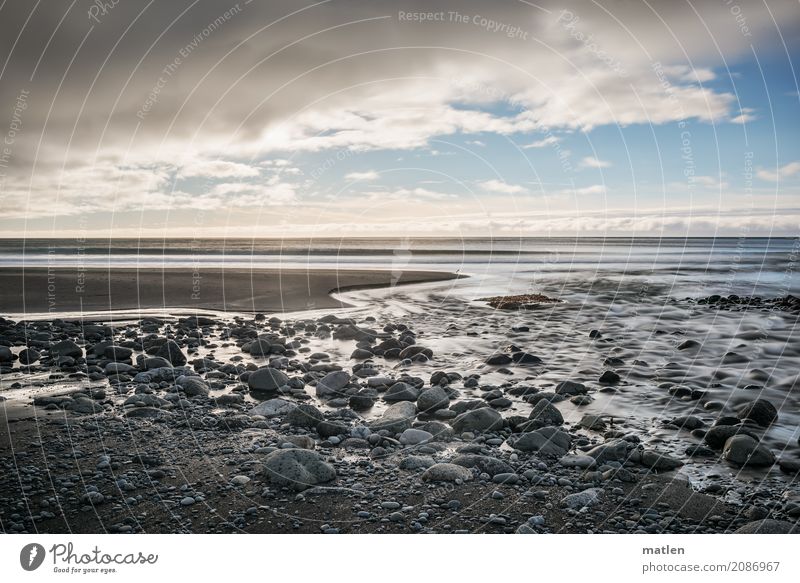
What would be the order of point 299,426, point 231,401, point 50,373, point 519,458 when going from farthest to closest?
point 50,373 < point 231,401 < point 299,426 < point 519,458

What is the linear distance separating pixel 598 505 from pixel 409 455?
254cm

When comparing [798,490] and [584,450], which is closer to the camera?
[798,490]

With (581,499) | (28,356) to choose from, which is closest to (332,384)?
(581,499)

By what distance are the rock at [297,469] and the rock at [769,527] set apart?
4.68m

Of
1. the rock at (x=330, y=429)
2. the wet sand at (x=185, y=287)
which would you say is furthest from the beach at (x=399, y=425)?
the wet sand at (x=185, y=287)

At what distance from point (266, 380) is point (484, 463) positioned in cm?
549

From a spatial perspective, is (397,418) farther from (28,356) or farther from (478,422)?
(28,356)

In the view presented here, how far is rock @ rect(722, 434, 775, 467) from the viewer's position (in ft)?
23.9

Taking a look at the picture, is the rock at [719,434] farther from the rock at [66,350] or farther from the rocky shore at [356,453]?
the rock at [66,350]

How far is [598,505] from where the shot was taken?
20.6 feet

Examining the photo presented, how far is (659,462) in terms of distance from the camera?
7246mm

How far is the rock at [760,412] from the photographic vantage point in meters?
8.84

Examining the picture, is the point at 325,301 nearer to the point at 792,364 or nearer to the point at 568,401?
the point at 568,401
